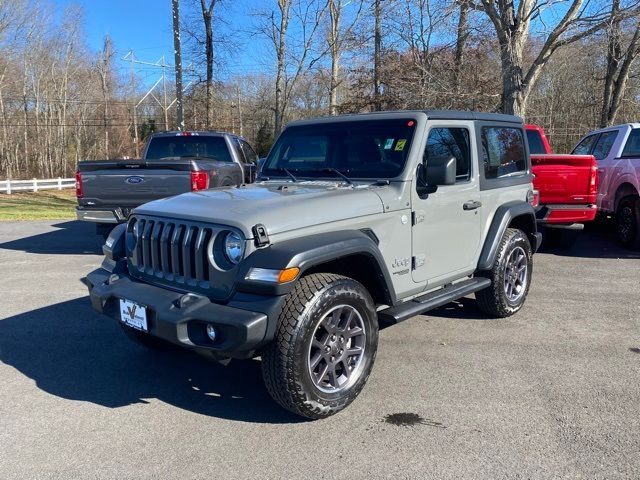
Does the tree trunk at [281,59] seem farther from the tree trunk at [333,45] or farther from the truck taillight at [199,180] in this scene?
the truck taillight at [199,180]

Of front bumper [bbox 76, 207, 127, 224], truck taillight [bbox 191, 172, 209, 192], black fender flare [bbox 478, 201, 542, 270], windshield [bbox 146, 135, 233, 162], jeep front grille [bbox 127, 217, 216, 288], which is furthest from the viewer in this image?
windshield [bbox 146, 135, 233, 162]

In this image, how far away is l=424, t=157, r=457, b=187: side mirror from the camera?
3934 mm

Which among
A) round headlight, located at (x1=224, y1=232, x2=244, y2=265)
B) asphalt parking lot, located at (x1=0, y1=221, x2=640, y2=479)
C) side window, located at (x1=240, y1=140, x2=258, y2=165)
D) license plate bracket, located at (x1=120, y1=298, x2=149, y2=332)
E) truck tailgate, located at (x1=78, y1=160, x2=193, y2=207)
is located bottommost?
asphalt parking lot, located at (x1=0, y1=221, x2=640, y2=479)

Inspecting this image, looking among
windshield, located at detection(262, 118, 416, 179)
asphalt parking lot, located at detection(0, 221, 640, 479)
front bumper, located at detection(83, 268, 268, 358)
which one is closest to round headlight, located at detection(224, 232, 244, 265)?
front bumper, located at detection(83, 268, 268, 358)

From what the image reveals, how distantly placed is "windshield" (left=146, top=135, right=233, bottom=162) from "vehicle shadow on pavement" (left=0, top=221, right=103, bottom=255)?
6.63 ft

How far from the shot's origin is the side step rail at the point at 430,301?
3.92 metres

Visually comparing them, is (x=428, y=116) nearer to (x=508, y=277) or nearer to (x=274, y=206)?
(x=274, y=206)

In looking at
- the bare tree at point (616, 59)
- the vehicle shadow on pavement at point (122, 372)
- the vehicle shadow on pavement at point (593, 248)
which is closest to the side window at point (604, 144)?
the vehicle shadow on pavement at point (593, 248)

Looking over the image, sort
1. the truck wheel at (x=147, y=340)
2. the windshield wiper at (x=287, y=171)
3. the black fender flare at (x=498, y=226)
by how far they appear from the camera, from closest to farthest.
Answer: the truck wheel at (x=147, y=340), the windshield wiper at (x=287, y=171), the black fender flare at (x=498, y=226)

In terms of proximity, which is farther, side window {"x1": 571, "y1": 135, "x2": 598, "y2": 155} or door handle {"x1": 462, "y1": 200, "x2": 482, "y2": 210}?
side window {"x1": 571, "y1": 135, "x2": 598, "y2": 155}

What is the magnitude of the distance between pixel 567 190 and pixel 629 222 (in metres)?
1.86

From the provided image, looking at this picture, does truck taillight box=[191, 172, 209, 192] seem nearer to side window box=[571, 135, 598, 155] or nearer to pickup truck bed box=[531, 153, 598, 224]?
pickup truck bed box=[531, 153, 598, 224]

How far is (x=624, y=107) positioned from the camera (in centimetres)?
2680

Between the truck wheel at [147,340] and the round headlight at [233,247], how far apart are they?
4.96 feet
